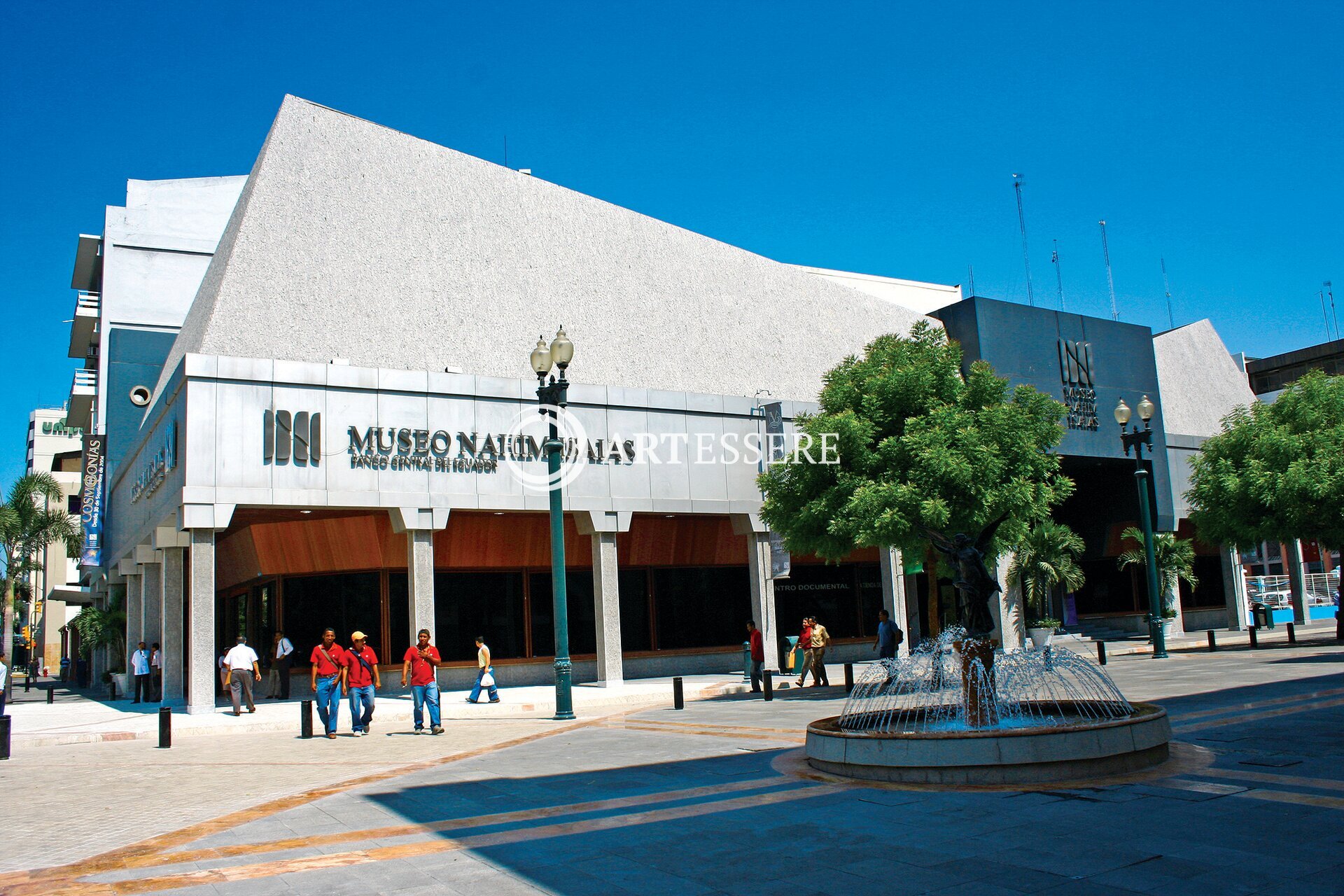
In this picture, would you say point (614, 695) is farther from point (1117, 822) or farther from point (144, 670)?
point (1117, 822)

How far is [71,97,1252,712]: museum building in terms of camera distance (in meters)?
24.0

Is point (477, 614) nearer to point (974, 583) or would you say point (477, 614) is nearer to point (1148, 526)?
point (974, 583)

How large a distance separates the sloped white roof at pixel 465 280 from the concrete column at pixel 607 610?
519 cm

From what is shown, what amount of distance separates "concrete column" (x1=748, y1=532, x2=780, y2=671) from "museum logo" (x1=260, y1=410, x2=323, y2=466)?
1309 centimetres

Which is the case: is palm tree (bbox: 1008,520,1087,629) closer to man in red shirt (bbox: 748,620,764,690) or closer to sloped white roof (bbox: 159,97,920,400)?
sloped white roof (bbox: 159,97,920,400)

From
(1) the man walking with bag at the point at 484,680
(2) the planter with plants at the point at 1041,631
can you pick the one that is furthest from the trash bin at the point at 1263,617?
(1) the man walking with bag at the point at 484,680

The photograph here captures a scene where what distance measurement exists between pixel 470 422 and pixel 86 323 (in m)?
38.8

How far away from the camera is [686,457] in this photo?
97.6 ft

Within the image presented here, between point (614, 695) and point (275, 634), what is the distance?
369 inches

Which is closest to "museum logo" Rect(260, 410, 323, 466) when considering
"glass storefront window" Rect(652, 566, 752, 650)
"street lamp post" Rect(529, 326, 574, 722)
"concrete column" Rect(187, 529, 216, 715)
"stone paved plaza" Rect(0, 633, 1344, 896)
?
"concrete column" Rect(187, 529, 216, 715)

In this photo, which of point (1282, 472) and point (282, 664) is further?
point (1282, 472)

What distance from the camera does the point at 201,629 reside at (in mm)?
21891

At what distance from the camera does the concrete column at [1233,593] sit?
47375mm

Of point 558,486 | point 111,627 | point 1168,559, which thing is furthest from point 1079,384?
point 111,627
